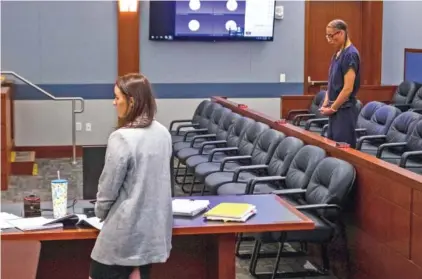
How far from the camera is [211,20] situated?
9.91 metres

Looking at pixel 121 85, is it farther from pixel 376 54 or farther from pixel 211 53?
pixel 376 54

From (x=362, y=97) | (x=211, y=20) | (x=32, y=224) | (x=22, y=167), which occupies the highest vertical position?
(x=211, y=20)

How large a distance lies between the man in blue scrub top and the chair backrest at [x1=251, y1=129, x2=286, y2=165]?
44cm

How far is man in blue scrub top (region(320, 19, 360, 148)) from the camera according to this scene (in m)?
5.88

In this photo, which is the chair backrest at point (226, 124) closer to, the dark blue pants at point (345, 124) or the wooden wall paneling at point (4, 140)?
the dark blue pants at point (345, 124)

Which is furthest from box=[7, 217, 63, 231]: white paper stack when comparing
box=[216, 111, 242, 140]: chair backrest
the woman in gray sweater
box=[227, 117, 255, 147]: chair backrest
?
box=[216, 111, 242, 140]: chair backrest

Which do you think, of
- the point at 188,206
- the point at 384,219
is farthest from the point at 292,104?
the point at 188,206

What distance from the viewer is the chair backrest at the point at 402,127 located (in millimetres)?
6539

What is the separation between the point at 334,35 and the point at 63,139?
488cm

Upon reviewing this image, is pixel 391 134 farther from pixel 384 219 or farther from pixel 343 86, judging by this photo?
pixel 384 219

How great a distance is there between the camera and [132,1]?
377 inches

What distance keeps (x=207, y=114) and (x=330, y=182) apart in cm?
387

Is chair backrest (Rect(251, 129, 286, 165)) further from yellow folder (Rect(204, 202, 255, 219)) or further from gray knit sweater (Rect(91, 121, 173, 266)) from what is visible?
gray knit sweater (Rect(91, 121, 173, 266))

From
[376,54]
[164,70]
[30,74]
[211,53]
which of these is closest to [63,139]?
[30,74]
